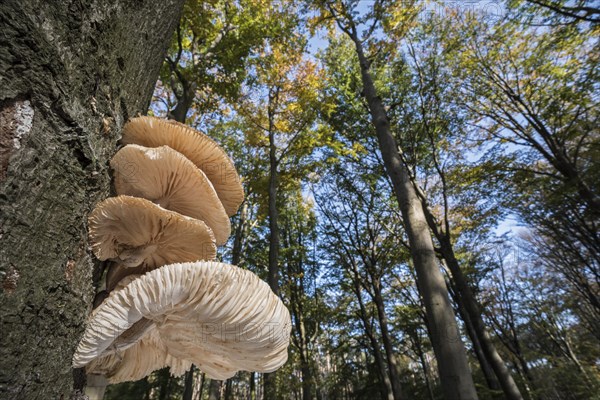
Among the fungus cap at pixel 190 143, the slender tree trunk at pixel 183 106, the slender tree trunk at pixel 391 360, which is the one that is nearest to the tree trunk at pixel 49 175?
the fungus cap at pixel 190 143

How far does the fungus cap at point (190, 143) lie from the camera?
968mm

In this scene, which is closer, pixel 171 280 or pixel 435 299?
pixel 171 280

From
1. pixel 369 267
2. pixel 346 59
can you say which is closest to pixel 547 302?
pixel 369 267

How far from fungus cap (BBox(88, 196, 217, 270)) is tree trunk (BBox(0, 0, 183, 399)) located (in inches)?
1.9

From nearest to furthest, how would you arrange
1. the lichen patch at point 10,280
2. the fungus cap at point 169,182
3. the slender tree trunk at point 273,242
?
1. the lichen patch at point 10,280
2. the fungus cap at point 169,182
3. the slender tree trunk at point 273,242

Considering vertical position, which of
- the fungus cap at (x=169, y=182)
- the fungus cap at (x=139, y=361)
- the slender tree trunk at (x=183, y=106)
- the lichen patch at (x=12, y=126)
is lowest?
the fungus cap at (x=139, y=361)

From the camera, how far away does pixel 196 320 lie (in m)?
0.81

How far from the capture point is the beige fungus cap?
26.3 inches

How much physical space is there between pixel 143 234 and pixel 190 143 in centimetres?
36

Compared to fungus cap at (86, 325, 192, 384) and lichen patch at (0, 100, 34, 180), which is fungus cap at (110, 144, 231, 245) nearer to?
lichen patch at (0, 100, 34, 180)

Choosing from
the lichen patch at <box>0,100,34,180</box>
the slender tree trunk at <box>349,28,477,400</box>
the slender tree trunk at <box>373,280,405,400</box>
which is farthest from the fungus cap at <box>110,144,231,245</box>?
the slender tree trunk at <box>373,280,405,400</box>

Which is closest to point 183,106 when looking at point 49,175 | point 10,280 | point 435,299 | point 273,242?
point 49,175

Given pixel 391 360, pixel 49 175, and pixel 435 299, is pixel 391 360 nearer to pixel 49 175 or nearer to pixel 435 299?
pixel 435 299

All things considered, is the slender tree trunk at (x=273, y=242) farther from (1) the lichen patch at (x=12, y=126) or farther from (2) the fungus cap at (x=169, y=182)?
(1) the lichen patch at (x=12, y=126)
